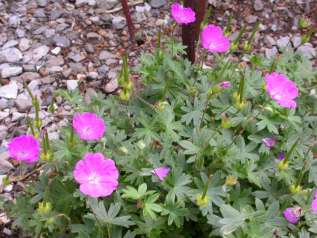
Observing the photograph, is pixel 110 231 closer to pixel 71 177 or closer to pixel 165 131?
pixel 71 177

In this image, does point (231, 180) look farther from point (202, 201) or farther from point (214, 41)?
point (214, 41)

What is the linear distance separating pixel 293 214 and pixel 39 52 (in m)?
1.46

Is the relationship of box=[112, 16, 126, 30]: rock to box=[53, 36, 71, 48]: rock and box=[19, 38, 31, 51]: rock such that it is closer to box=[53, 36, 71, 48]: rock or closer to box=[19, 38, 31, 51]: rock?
box=[53, 36, 71, 48]: rock

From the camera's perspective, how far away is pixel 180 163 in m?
1.54

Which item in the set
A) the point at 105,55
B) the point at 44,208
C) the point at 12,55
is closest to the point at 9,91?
the point at 12,55

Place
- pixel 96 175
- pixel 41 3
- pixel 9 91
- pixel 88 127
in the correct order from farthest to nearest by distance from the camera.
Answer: pixel 41 3
pixel 9 91
pixel 88 127
pixel 96 175

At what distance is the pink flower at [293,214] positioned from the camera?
4.70 ft

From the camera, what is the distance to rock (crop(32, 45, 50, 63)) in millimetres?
2480

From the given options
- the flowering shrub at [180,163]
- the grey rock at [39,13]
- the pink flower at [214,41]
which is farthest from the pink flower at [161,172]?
the grey rock at [39,13]

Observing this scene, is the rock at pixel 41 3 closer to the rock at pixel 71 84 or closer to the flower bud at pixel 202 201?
the rock at pixel 71 84

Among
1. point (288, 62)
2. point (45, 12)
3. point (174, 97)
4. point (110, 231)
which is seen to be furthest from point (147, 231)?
point (45, 12)

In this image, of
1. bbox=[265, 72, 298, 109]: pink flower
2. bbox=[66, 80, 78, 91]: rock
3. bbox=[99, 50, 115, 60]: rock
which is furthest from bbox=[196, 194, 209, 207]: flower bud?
bbox=[99, 50, 115, 60]: rock

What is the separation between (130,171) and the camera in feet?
4.87

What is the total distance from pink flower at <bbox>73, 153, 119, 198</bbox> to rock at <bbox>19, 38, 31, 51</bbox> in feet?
4.05
